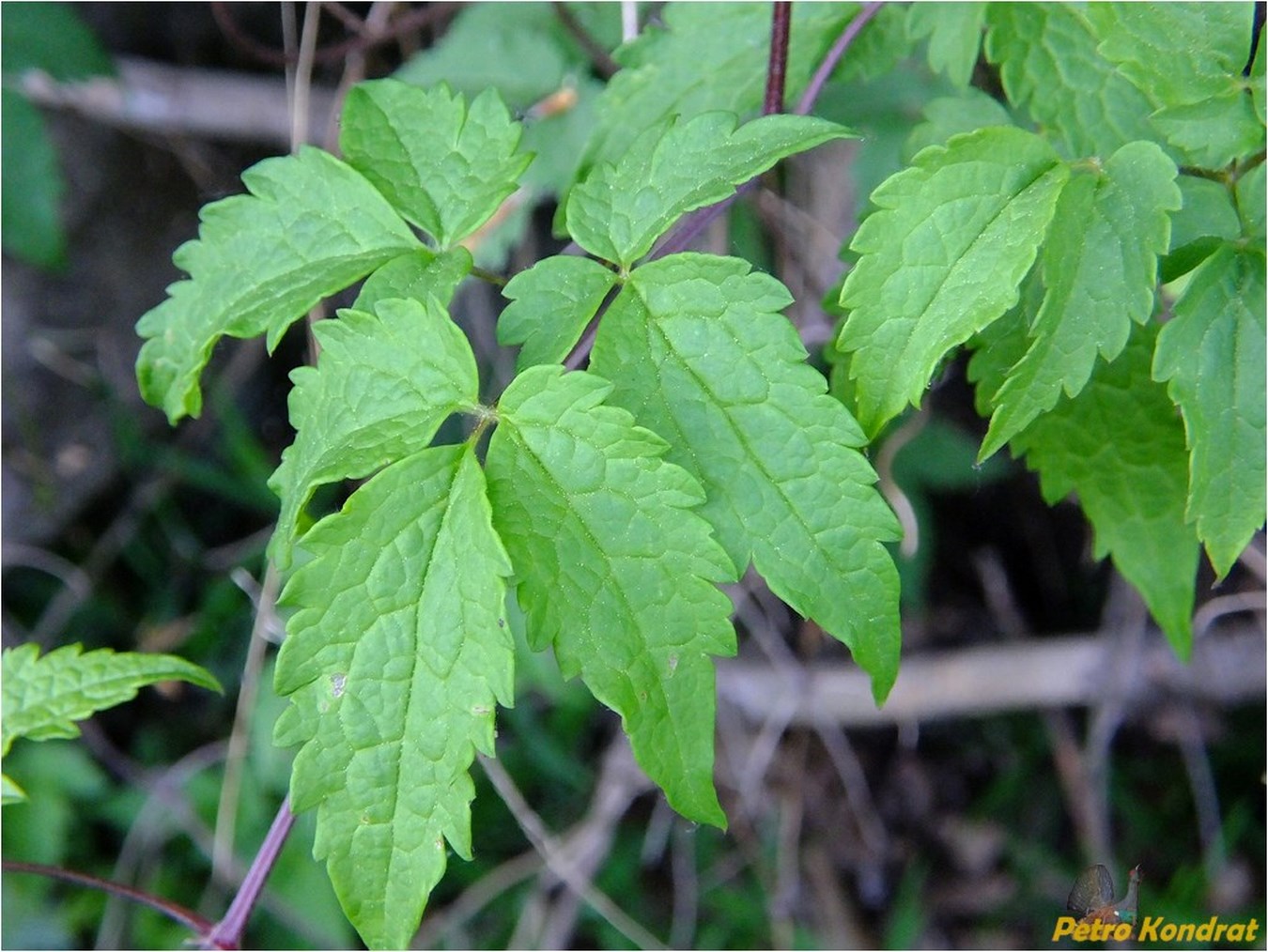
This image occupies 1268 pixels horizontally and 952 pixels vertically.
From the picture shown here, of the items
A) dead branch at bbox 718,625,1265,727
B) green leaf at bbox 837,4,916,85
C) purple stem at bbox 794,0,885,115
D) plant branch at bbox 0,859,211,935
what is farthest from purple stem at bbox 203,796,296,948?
dead branch at bbox 718,625,1265,727

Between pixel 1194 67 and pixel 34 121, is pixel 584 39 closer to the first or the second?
pixel 34 121

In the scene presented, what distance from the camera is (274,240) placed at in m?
1.23

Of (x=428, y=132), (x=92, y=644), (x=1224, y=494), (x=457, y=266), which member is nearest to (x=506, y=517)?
(x=457, y=266)

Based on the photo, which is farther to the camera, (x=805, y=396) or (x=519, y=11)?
(x=519, y=11)

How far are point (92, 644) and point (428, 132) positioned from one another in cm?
179

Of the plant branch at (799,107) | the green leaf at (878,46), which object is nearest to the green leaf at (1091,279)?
the plant branch at (799,107)

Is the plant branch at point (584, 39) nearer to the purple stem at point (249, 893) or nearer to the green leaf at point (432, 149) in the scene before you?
the green leaf at point (432, 149)

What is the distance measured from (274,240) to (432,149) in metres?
0.21

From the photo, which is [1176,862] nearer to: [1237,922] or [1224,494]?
[1237,922]

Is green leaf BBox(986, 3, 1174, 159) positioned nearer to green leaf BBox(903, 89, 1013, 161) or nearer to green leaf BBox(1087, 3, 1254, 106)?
green leaf BBox(903, 89, 1013, 161)

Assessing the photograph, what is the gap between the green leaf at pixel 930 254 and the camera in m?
1.02

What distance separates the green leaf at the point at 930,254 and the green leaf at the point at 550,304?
264mm

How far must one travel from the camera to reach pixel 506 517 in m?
1.05

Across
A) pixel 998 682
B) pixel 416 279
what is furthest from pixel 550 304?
pixel 998 682
